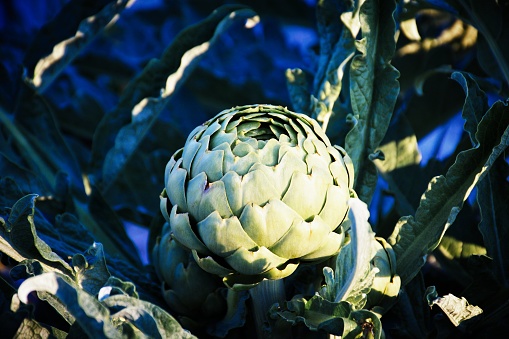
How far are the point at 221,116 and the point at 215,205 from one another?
111mm

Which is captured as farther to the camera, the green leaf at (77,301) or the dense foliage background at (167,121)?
the dense foliage background at (167,121)

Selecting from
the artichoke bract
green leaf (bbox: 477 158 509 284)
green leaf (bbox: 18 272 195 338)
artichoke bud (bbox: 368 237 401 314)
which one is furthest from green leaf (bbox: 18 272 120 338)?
green leaf (bbox: 477 158 509 284)

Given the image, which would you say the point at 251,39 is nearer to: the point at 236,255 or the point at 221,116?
the point at 221,116

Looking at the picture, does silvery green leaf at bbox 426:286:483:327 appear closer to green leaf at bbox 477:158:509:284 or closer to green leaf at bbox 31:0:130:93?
green leaf at bbox 477:158:509:284

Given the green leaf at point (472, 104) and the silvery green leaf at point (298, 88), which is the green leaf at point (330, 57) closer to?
the silvery green leaf at point (298, 88)

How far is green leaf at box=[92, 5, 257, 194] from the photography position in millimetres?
785

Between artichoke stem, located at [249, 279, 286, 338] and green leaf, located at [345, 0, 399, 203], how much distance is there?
0.44ft

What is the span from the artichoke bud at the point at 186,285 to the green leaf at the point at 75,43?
32 cm

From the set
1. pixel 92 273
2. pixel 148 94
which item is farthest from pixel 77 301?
pixel 148 94

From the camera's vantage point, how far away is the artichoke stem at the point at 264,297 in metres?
0.63

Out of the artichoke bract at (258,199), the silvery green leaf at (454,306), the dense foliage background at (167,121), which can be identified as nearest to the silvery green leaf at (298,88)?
the dense foliage background at (167,121)

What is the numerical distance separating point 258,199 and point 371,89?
0.71 ft

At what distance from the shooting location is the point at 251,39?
3.65 ft

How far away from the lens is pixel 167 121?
0.97m
